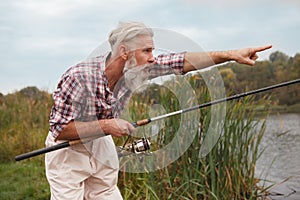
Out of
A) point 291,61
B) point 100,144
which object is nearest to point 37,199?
point 100,144

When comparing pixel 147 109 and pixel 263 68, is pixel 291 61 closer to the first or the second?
pixel 263 68

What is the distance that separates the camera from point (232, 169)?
3486 mm

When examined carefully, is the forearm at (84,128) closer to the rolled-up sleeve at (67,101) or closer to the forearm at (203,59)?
the rolled-up sleeve at (67,101)

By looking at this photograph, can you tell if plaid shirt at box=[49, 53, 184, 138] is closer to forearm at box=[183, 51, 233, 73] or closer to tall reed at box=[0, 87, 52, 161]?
forearm at box=[183, 51, 233, 73]

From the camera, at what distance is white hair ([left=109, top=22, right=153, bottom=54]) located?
211 centimetres

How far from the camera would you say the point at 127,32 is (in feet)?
6.89

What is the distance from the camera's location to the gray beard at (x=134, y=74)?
86.6 inches

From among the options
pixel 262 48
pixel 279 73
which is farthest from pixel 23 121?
pixel 262 48

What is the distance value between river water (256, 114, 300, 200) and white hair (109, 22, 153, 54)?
6.45 feet

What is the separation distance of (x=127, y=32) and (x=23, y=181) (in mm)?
3732

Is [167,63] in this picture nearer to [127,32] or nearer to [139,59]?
[139,59]

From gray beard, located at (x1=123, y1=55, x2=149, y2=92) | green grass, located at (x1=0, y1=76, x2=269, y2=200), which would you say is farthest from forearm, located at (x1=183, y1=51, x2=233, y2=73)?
green grass, located at (x1=0, y1=76, x2=269, y2=200)

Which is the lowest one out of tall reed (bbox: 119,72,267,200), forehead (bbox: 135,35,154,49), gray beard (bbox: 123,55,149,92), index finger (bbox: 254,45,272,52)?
tall reed (bbox: 119,72,267,200)

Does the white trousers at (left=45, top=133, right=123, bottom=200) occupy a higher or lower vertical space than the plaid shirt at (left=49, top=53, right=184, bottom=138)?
lower
